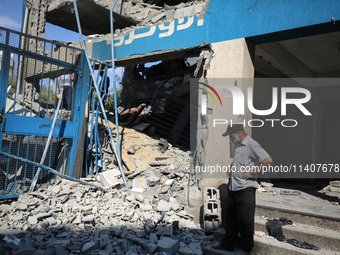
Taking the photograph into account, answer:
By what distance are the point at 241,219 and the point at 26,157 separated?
4186mm

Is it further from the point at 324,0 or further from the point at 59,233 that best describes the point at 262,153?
the point at 59,233

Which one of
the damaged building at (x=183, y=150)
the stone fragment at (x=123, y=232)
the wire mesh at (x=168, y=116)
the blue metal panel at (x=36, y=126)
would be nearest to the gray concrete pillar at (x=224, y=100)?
the damaged building at (x=183, y=150)

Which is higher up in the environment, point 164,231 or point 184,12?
point 184,12

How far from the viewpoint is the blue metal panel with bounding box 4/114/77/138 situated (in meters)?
4.95

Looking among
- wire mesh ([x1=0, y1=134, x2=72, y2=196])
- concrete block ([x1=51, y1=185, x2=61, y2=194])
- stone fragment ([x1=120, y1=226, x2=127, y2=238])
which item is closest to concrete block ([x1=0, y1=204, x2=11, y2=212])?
wire mesh ([x1=0, y1=134, x2=72, y2=196])

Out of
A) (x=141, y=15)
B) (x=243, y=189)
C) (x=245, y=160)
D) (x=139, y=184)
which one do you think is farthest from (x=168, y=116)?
(x=243, y=189)

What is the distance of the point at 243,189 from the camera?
350 centimetres

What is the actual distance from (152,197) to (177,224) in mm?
1087

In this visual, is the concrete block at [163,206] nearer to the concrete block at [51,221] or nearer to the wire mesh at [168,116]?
the concrete block at [51,221]

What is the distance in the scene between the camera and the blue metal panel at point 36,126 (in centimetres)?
495

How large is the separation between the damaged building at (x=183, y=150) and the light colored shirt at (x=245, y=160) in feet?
3.29

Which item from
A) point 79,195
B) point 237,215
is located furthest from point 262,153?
point 79,195

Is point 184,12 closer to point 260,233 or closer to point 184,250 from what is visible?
point 260,233

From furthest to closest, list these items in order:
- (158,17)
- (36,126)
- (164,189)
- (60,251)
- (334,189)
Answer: (334,189) → (158,17) → (164,189) → (36,126) → (60,251)
